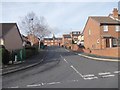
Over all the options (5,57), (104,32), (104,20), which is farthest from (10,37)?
(5,57)

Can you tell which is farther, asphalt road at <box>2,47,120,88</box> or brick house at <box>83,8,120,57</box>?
brick house at <box>83,8,120,57</box>

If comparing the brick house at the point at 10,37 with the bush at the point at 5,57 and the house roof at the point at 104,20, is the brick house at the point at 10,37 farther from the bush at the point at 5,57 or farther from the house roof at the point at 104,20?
the bush at the point at 5,57

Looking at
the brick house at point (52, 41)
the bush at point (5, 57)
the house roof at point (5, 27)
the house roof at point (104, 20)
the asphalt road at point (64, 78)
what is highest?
the house roof at point (104, 20)

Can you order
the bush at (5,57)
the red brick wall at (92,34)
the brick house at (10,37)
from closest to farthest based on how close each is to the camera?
1. the bush at (5,57)
2. the brick house at (10,37)
3. the red brick wall at (92,34)

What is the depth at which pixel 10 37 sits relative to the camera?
48.5 m

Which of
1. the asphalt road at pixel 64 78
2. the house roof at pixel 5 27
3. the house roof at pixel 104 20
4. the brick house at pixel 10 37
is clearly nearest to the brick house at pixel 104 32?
the house roof at pixel 104 20

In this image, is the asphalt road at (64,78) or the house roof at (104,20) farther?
the house roof at (104,20)

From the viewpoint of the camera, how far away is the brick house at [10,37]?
47406 millimetres

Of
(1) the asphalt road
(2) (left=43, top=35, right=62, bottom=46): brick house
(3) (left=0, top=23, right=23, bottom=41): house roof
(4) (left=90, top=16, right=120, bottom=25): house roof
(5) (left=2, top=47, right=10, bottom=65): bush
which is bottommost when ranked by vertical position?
(1) the asphalt road

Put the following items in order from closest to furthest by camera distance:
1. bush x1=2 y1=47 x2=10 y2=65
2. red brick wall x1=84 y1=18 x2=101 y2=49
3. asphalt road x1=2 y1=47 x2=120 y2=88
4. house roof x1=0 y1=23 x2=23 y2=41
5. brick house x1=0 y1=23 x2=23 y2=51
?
asphalt road x1=2 y1=47 x2=120 y2=88 → bush x1=2 y1=47 x2=10 y2=65 → brick house x1=0 y1=23 x2=23 y2=51 → house roof x1=0 y1=23 x2=23 y2=41 → red brick wall x1=84 y1=18 x2=101 y2=49

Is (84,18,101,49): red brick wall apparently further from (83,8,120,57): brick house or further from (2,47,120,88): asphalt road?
(2,47,120,88): asphalt road

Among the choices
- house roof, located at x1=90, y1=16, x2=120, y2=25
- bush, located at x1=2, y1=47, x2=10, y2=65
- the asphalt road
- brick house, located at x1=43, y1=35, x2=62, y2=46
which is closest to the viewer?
the asphalt road

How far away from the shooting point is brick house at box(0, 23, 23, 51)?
156ft

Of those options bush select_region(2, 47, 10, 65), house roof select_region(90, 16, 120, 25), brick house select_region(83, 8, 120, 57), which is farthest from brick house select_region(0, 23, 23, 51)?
bush select_region(2, 47, 10, 65)
